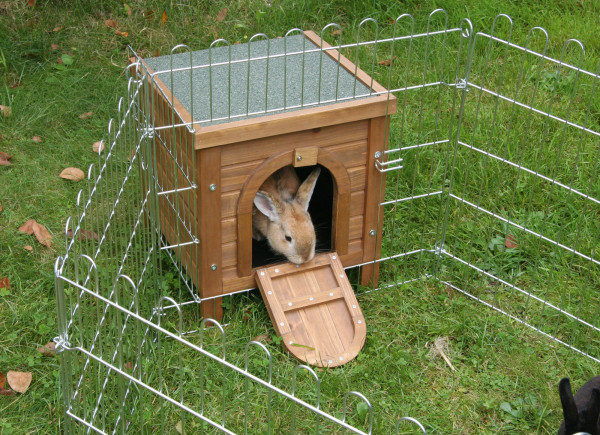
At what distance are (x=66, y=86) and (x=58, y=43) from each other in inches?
21.6

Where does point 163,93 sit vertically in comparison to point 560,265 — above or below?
above

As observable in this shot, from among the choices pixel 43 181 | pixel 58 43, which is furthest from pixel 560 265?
pixel 58 43

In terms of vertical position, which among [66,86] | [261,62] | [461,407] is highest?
[261,62]

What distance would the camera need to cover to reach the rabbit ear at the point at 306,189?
4.04 m

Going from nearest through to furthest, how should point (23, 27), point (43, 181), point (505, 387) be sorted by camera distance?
point (505, 387) → point (43, 181) → point (23, 27)

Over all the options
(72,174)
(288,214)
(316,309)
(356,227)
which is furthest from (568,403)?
(72,174)

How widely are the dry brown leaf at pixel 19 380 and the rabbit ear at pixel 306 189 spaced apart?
4.63 ft

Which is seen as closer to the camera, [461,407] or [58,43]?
[461,407]

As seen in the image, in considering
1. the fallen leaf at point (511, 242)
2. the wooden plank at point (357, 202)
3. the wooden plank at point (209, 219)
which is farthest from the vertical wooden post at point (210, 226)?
the fallen leaf at point (511, 242)

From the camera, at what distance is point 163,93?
3.70 m

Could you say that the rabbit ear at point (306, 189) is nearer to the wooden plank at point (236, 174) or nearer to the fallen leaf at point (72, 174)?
the wooden plank at point (236, 174)

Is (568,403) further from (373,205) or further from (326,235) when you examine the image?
(326,235)

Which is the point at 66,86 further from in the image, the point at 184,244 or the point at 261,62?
the point at 184,244

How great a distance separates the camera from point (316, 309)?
3920 millimetres
